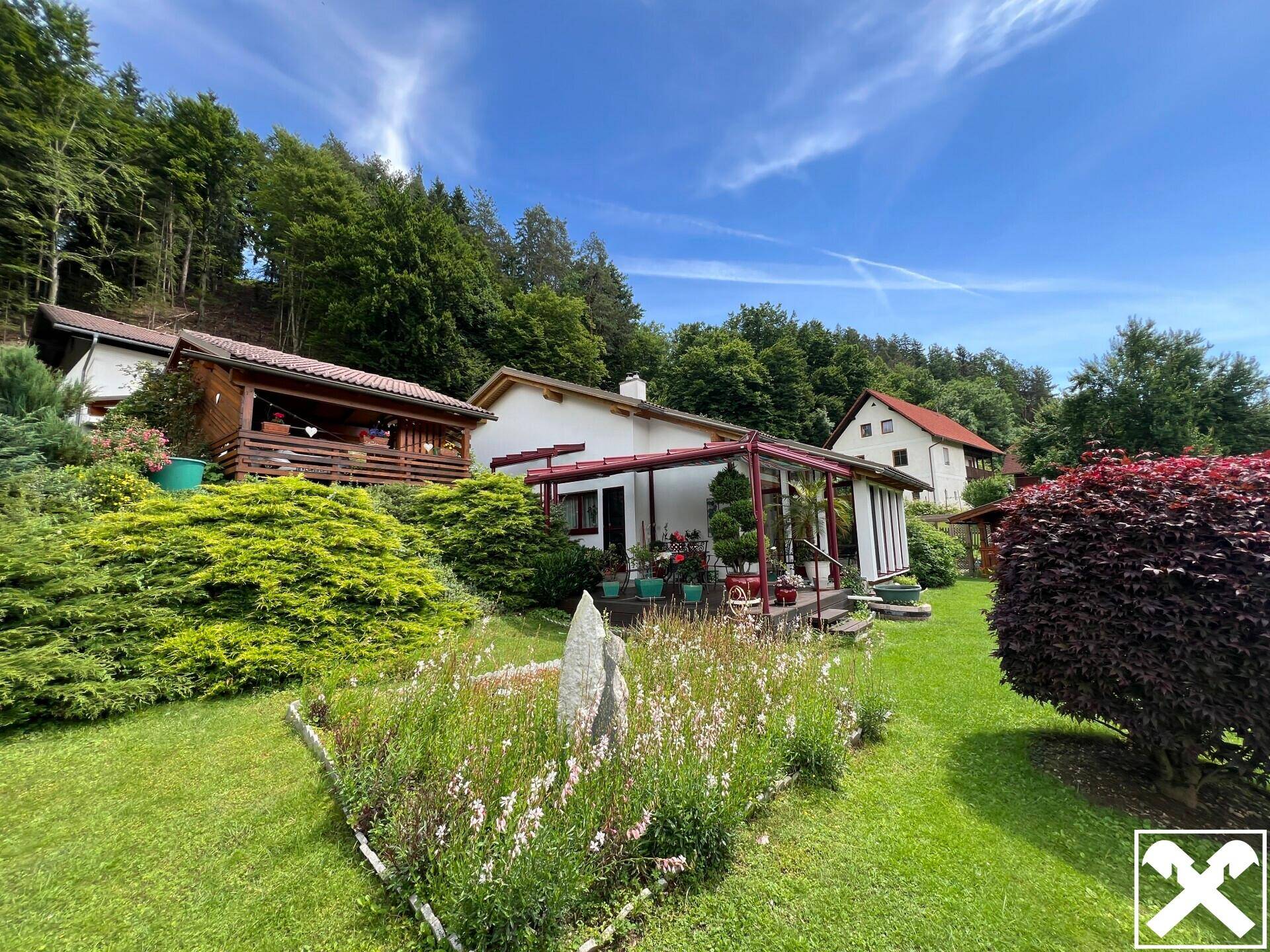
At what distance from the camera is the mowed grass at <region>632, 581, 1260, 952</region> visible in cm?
251

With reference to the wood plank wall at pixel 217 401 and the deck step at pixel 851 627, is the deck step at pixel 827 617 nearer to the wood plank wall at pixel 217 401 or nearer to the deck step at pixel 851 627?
the deck step at pixel 851 627

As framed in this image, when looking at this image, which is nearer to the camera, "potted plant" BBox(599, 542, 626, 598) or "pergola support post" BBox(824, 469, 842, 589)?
"potted plant" BBox(599, 542, 626, 598)

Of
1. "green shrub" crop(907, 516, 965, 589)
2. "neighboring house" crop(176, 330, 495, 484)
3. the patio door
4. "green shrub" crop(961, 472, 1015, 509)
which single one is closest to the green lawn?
"neighboring house" crop(176, 330, 495, 484)

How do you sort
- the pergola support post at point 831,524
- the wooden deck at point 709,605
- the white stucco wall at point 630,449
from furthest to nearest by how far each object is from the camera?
the white stucco wall at point 630,449 → the pergola support post at point 831,524 → the wooden deck at point 709,605

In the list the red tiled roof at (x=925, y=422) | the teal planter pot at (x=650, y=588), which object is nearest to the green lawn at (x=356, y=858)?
the teal planter pot at (x=650, y=588)

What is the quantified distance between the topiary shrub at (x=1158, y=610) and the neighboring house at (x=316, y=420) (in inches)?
472

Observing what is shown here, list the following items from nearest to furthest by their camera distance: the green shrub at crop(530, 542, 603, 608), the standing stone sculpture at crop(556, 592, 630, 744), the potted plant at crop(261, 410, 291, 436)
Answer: the standing stone sculpture at crop(556, 592, 630, 744) → the green shrub at crop(530, 542, 603, 608) → the potted plant at crop(261, 410, 291, 436)

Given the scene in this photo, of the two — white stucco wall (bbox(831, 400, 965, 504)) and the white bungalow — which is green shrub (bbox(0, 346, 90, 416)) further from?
white stucco wall (bbox(831, 400, 965, 504))

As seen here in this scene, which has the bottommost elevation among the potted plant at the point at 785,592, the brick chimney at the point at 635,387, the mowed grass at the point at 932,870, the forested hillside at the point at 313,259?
the mowed grass at the point at 932,870

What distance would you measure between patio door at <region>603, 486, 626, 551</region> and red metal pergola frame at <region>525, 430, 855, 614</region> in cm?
91

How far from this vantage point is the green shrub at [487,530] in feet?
31.0

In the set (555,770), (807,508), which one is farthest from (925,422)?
(555,770)

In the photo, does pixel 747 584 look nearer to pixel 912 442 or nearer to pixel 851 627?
pixel 851 627

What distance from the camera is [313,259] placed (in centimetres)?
2886
